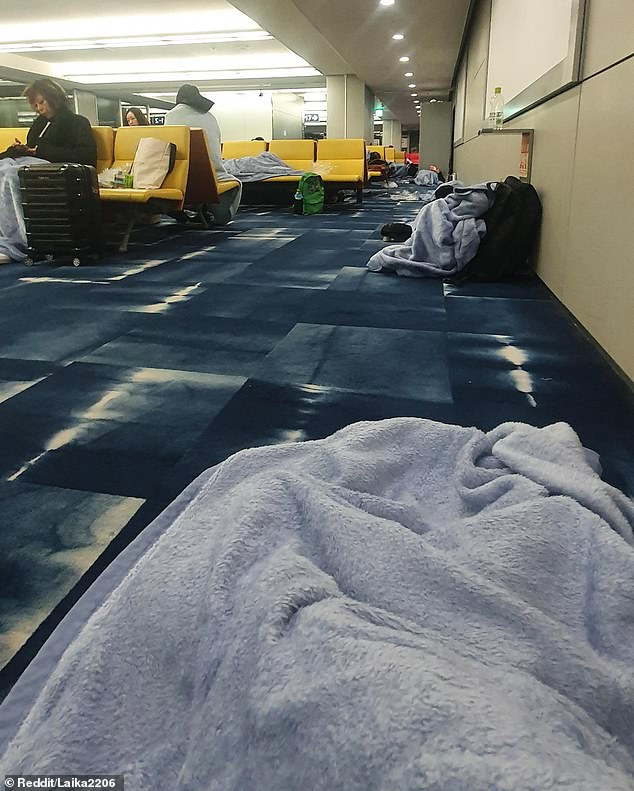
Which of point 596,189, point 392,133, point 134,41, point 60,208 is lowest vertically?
point 60,208

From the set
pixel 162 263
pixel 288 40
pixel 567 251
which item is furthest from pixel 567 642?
pixel 288 40

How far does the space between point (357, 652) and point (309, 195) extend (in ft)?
23.6

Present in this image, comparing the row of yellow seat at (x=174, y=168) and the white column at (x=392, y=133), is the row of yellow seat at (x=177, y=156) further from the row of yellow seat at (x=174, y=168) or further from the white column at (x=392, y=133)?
the white column at (x=392, y=133)

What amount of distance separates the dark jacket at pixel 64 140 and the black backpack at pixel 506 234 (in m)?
2.85

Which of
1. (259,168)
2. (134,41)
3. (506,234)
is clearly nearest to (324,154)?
(259,168)

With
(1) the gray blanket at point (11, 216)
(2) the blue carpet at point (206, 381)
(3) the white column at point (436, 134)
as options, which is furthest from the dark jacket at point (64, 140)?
(3) the white column at point (436, 134)

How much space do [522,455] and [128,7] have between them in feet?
38.0

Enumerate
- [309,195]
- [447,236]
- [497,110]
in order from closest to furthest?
[447,236] → [497,110] → [309,195]

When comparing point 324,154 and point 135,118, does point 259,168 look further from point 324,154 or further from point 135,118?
point 135,118

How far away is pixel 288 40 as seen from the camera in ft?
35.7

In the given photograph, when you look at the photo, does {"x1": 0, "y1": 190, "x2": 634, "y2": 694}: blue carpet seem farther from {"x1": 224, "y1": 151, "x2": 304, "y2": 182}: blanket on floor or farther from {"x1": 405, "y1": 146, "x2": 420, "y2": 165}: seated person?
{"x1": 405, "y1": 146, "x2": 420, "y2": 165}: seated person

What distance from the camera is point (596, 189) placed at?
227cm

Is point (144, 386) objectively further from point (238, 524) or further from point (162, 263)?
point (162, 263)

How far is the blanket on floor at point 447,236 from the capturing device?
3.42m
